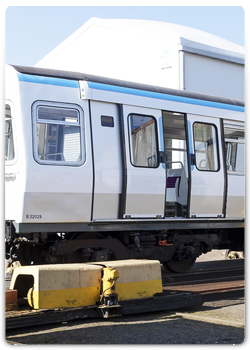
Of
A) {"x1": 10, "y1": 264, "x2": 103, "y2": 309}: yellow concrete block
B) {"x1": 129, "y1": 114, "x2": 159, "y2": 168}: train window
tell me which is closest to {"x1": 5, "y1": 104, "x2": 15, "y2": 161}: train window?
{"x1": 129, "y1": 114, "x2": 159, "y2": 168}: train window

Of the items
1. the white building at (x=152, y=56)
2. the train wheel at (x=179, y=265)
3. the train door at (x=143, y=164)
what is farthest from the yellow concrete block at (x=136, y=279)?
the white building at (x=152, y=56)

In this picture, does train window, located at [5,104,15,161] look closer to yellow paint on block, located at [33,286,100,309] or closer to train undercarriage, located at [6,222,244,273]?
train undercarriage, located at [6,222,244,273]

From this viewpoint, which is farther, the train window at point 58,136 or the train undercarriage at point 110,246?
the train undercarriage at point 110,246

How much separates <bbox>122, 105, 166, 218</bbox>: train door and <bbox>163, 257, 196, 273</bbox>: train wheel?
5.41 ft

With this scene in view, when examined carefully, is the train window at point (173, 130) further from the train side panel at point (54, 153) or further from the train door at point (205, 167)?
the train side panel at point (54, 153)

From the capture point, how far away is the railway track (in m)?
6.54

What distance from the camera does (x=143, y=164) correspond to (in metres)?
9.68

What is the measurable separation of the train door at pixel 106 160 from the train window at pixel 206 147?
208 centimetres

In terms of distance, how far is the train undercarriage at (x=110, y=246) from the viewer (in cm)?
897

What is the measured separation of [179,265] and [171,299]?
144 inches

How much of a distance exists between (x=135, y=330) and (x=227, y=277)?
4621 millimetres

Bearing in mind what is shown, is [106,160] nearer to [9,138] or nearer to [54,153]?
[54,153]

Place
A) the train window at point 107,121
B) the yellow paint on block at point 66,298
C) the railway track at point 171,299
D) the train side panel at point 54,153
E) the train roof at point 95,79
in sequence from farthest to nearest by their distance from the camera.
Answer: the train window at point 107,121 < the train roof at point 95,79 < the train side panel at point 54,153 < the railway track at point 171,299 < the yellow paint on block at point 66,298

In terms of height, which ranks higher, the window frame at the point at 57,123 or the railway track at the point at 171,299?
the window frame at the point at 57,123
